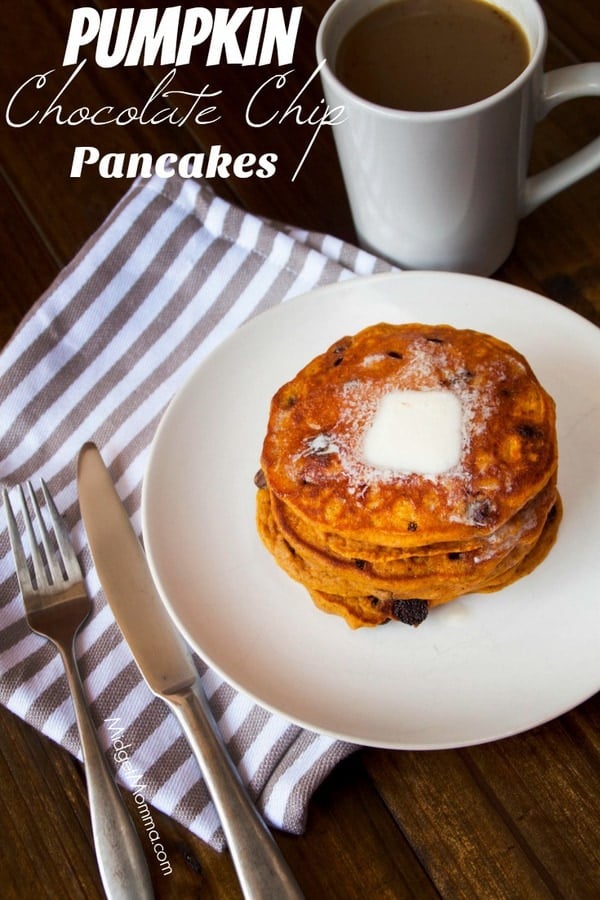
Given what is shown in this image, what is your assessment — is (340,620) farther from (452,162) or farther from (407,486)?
(452,162)

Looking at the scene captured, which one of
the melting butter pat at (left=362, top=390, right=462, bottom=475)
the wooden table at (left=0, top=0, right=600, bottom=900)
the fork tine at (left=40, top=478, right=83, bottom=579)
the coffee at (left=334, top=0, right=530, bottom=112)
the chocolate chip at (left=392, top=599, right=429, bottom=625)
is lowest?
the wooden table at (left=0, top=0, right=600, bottom=900)

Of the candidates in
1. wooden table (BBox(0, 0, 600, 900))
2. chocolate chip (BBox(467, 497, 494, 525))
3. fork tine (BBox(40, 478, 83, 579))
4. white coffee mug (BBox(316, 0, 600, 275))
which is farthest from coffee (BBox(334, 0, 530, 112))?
fork tine (BBox(40, 478, 83, 579))

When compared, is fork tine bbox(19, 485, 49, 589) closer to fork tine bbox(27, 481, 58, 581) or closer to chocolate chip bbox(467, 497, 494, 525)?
fork tine bbox(27, 481, 58, 581)

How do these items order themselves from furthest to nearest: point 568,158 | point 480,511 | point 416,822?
1. point 568,158
2. point 416,822
3. point 480,511

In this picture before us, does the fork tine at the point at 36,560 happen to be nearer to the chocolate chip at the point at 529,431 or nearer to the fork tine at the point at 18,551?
the fork tine at the point at 18,551

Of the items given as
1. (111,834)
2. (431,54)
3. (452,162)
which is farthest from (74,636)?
(431,54)

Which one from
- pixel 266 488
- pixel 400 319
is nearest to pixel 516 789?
pixel 266 488

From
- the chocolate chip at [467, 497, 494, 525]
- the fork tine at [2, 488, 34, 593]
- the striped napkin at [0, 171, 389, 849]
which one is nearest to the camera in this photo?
the chocolate chip at [467, 497, 494, 525]
